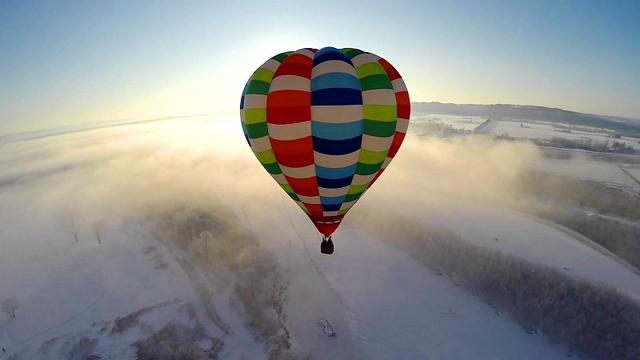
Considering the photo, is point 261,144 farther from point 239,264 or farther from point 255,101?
point 239,264

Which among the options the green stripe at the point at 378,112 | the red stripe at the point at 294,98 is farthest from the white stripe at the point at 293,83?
the green stripe at the point at 378,112

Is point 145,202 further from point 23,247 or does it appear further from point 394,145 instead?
point 394,145

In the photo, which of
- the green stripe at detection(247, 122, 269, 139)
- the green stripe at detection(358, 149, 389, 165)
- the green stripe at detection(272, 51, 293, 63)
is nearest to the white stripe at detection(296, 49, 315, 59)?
the green stripe at detection(272, 51, 293, 63)

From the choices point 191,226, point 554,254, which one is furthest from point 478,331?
point 191,226

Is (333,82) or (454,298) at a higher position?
(333,82)

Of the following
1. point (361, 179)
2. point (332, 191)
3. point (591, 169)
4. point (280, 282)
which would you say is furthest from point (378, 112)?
point (591, 169)

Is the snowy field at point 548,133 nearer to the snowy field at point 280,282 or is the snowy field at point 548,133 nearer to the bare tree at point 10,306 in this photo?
the snowy field at point 280,282

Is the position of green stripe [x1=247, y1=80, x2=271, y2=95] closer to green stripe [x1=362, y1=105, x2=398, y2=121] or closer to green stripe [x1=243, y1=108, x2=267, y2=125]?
green stripe [x1=243, y1=108, x2=267, y2=125]
